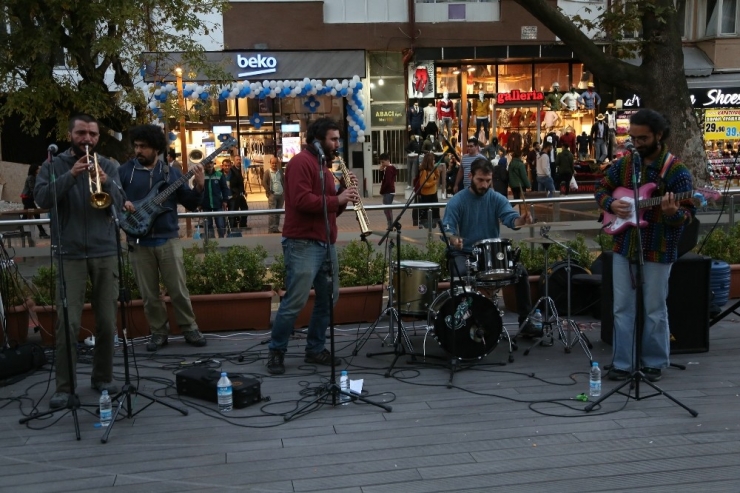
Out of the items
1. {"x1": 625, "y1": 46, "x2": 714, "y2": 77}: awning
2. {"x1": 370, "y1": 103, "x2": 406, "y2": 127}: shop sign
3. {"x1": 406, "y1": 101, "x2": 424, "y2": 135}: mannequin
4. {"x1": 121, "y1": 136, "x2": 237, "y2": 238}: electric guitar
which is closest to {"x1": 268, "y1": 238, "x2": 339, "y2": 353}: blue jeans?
{"x1": 121, "y1": 136, "x2": 237, "y2": 238}: electric guitar

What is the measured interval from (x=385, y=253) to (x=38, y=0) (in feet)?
18.1

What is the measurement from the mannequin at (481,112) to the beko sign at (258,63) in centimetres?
625

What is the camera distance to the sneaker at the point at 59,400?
17.7 ft

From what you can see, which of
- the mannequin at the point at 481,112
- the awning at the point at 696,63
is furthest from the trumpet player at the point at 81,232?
the awning at the point at 696,63

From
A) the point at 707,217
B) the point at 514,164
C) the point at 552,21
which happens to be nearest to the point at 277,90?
the point at 514,164

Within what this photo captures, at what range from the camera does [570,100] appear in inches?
902

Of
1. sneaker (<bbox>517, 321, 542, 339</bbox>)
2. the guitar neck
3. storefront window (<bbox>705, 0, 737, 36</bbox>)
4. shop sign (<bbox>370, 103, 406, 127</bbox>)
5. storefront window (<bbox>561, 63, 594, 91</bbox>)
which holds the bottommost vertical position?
sneaker (<bbox>517, 321, 542, 339</bbox>)

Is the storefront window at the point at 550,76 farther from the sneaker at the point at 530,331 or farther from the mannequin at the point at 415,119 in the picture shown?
the sneaker at the point at 530,331

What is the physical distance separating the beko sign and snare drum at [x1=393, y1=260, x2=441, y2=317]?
627 inches

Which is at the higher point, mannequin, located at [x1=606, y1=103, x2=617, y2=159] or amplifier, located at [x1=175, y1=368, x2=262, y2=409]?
mannequin, located at [x1=606, y1=103, x2=617, y2=159]

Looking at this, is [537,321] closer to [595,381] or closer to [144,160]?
[595,381]

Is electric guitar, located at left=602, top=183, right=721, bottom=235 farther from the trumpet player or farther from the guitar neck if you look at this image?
the trumpet player

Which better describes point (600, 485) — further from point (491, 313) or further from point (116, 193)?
point (116, 193)

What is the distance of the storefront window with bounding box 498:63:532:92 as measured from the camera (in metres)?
24.1
